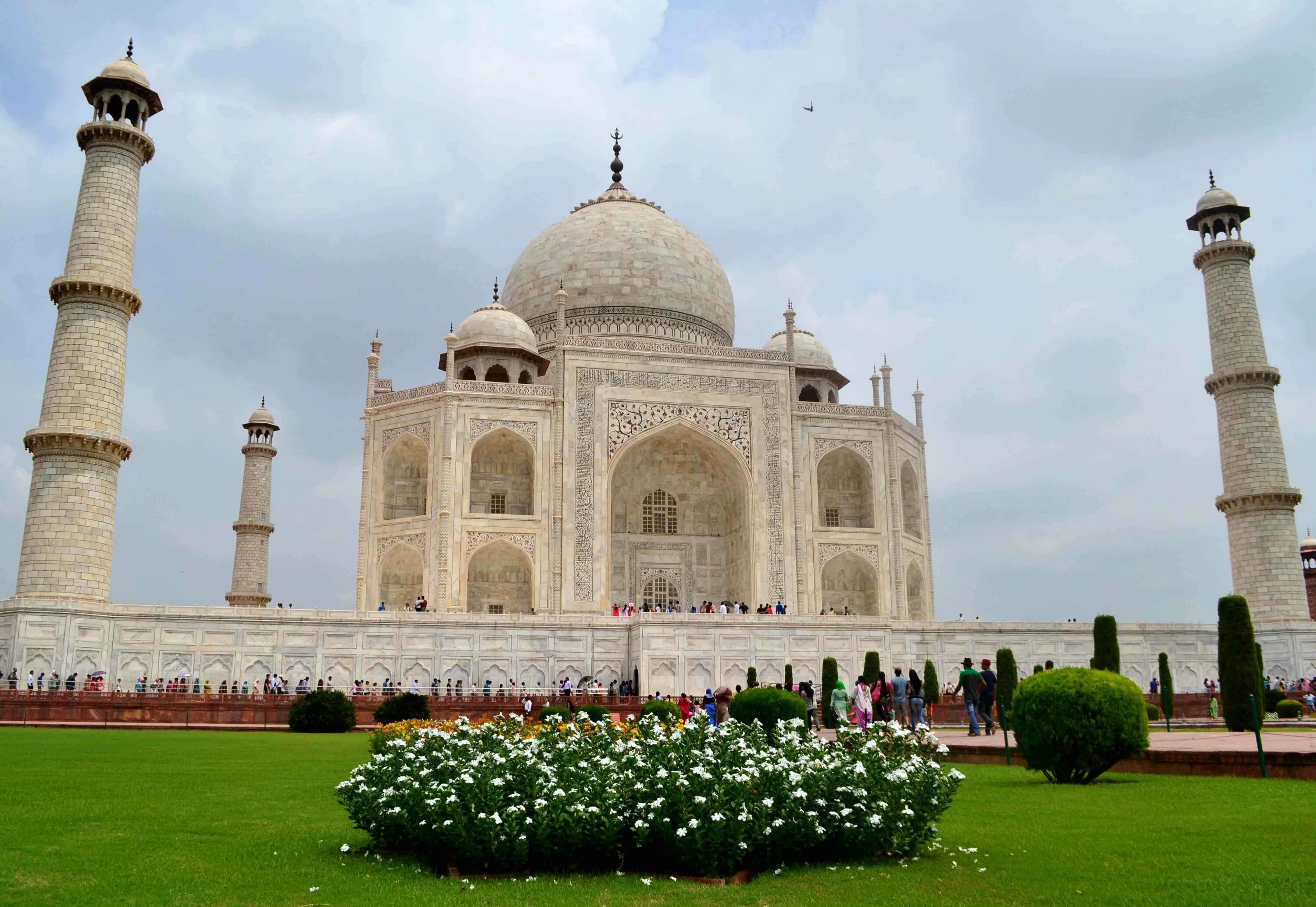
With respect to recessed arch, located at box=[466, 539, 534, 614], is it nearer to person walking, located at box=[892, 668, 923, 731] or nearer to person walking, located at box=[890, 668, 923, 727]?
person walking, located at box=[892, 668, 923, 731]

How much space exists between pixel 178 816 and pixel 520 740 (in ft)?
6.71

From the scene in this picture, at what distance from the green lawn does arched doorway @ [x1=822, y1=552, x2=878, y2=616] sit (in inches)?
819

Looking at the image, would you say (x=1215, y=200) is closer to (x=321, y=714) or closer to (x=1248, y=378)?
(x=1248, y=378)

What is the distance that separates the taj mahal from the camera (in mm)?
20281

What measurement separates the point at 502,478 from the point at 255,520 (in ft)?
29.5

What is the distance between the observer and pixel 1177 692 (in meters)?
23.8

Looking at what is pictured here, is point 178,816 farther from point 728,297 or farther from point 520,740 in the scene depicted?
point 728,297

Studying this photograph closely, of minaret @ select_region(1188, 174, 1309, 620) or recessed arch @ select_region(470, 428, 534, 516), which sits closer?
minaret @ select_region(1188, 174, 1309, 620)

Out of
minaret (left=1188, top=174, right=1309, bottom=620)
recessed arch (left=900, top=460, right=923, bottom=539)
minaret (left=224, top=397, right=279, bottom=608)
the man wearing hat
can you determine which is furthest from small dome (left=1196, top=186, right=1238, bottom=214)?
minaret (left=224, top=397, right=279, bottom=608)

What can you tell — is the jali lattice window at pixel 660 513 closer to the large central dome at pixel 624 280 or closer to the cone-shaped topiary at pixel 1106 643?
the large central dome at pixel 624 280

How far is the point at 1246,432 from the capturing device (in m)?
25.1

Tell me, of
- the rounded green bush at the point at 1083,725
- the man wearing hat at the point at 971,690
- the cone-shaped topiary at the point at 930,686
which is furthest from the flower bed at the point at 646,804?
the cone-shaped topiary at the point at 930,686

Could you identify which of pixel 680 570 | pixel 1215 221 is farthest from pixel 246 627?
pixel 1215 221

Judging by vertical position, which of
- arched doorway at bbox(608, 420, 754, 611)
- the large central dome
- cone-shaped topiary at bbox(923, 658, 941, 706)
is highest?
the large central dome
